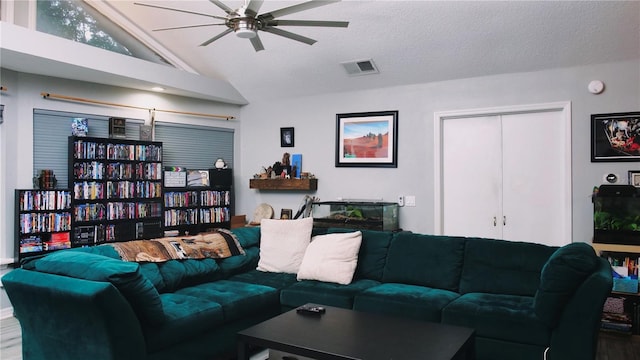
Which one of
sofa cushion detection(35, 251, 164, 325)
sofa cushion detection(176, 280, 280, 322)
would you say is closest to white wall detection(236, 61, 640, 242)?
sofa cushion detection(176, 280, 280, 322)

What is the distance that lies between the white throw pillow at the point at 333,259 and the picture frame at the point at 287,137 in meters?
2.60

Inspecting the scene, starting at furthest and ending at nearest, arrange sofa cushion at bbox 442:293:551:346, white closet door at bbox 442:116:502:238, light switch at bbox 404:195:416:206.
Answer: light switch at bbox 404:195:416:206
white closet door at bbox 442:116:502:238
sofa cushion at bbox 442:293:551:346

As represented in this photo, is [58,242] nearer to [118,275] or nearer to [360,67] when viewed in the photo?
[118,275]

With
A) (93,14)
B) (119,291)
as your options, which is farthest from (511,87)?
(93,14)

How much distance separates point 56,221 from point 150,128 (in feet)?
5.21

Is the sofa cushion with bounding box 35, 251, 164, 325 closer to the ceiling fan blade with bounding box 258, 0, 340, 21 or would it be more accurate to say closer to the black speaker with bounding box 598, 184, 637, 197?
the ceiling fan blade with bounding box 258, 0, 340, 21

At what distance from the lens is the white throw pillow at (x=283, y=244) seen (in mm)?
4047

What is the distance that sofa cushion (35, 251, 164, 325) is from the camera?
8.00ft

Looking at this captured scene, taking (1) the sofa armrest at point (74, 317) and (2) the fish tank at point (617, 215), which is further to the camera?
(2) the fish tank at point (617, 215)

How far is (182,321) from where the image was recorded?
2.75 meters

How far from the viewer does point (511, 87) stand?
4.75 m

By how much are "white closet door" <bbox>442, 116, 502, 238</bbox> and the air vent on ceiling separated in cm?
105

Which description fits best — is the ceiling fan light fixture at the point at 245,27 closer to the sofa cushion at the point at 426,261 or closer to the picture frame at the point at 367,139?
the sofa cushion at the point at 426,261

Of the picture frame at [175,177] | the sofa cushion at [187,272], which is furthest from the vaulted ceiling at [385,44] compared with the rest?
the sofa cushion at [187,272]
